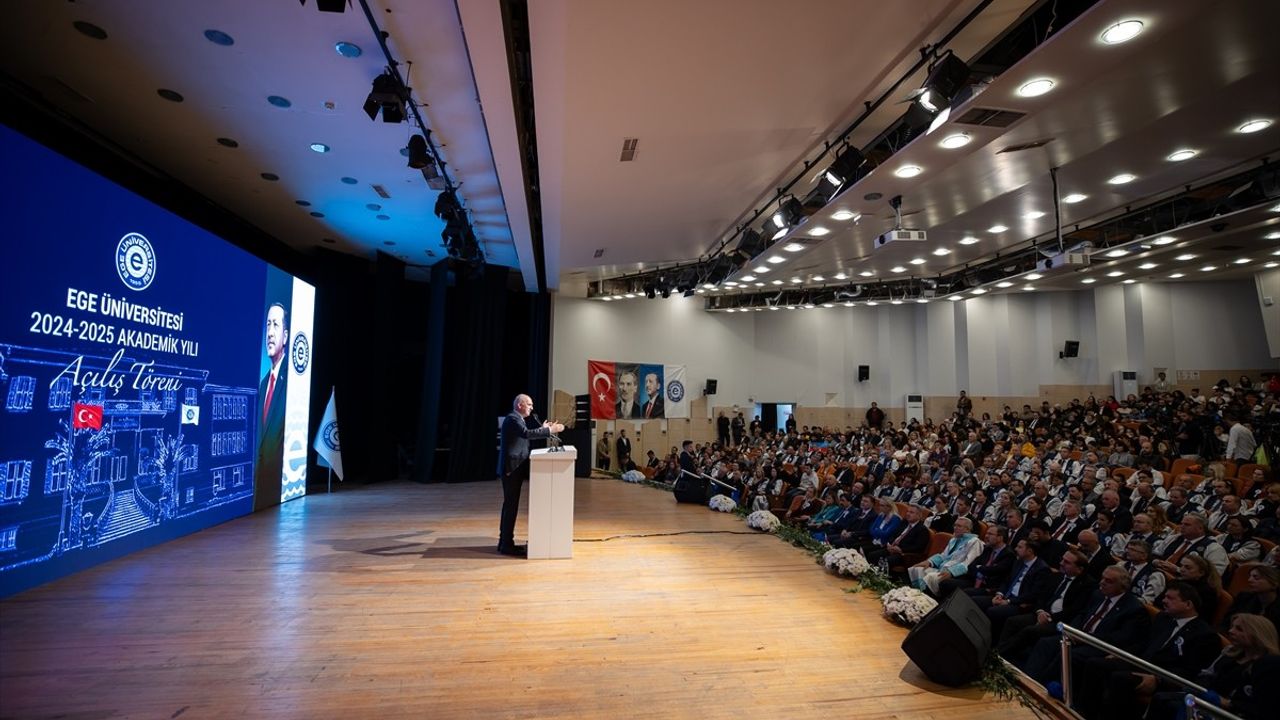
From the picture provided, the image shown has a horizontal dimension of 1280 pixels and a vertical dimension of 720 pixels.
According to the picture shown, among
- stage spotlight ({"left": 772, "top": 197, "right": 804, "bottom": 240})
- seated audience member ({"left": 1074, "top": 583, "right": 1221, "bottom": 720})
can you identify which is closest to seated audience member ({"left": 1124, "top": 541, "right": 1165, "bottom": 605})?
seated audience member ({"left": 1074, "top": 583, "right": 1221, "bottom": 720})

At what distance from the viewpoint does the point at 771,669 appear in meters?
3.22

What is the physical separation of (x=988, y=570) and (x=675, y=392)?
12.7 meters

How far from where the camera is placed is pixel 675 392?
1712cm

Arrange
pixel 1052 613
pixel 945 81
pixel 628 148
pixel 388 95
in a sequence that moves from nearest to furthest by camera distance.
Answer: pixel 1052 613
pixel 945 81
pixel 388 95
pixel 628 148

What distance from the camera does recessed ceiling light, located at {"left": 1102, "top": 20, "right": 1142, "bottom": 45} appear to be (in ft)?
10.9

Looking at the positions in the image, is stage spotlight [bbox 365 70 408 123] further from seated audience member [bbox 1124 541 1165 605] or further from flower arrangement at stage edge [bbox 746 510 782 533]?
seated audience member [bbox 1124 541 1165 605]

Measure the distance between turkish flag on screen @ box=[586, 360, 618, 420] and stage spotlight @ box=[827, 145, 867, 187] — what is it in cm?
1083

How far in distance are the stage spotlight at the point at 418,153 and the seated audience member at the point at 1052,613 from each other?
627 centimetres

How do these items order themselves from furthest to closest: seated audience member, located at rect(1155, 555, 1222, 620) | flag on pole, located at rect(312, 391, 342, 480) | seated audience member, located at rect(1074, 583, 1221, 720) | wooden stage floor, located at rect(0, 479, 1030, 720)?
flag on pole, located at rect(312, 391, 342, 480) → seated audience member, located at rect(1155, 555, 1222, 620) → seated audience member, located at rect(1074, 583, 1221, 720) → wooden stage floor, located at rect(0, 479, 1030, 720)

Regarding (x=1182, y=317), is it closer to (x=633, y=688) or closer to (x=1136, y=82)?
(x=1136, y=82)

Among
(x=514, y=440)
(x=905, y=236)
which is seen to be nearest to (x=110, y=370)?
(x=514, y=440)

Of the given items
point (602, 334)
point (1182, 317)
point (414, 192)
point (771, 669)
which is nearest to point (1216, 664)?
point (771, 669)

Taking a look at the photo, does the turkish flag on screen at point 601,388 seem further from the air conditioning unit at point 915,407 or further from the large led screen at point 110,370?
the large led screen at point 110,370

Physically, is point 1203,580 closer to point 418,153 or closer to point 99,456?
point 418,153
